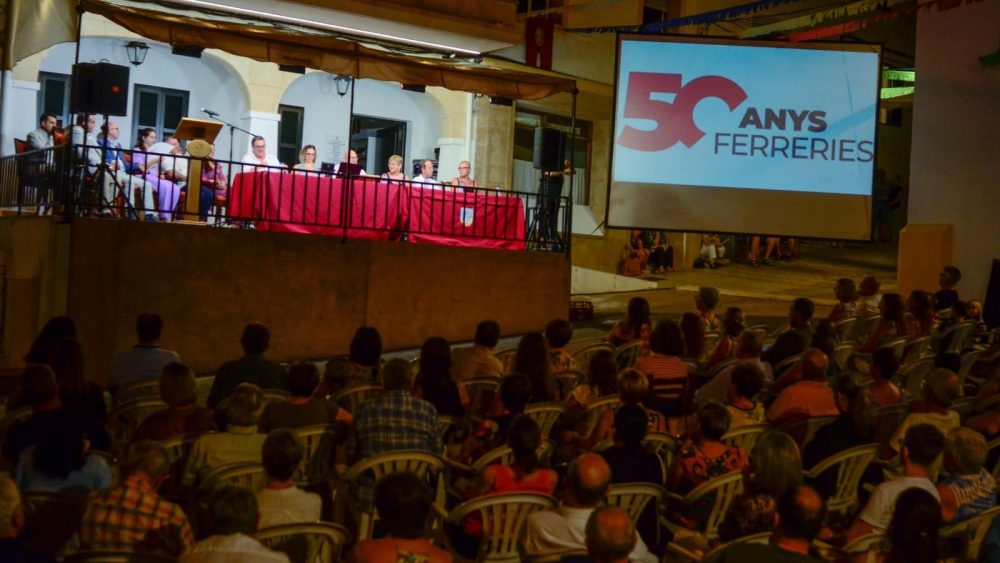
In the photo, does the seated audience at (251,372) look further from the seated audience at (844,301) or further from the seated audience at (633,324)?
the seated audience at (844,301)

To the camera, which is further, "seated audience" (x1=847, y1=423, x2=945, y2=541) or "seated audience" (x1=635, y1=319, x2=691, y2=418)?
"seated audience" (x1=635, y1=319, x2=691, y2=418)

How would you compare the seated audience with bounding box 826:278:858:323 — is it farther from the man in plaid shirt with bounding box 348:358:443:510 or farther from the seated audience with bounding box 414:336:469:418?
the man in plaid shirt with bounding box 348:358:443:510

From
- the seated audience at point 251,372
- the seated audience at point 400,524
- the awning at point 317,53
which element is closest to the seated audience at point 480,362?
the seated audience at point 251,372

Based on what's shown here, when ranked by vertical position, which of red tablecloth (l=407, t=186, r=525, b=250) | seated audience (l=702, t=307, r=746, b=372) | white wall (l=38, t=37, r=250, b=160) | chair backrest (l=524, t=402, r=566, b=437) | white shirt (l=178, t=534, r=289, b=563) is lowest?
white shirt (l=178, t=534, r=289, b=563)

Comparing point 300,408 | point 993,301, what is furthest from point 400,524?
point 993,301

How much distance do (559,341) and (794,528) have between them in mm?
3893

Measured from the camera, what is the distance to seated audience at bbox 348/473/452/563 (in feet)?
11.6

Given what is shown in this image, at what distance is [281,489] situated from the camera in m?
4.23

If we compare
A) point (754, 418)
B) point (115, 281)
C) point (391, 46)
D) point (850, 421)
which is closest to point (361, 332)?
point (754, 418)

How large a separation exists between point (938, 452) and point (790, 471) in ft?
3.23

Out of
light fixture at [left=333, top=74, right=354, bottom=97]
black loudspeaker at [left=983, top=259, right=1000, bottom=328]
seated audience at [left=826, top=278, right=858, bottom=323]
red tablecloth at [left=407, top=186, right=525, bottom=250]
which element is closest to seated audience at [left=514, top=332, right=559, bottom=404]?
seated audience at [left=826, top=278, right=858, bottom=323]

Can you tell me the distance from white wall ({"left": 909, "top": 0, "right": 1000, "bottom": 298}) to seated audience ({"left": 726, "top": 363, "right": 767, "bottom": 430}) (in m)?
10.3

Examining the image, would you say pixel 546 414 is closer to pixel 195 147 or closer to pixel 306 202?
pixel 306 202

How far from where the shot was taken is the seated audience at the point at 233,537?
3383mm
